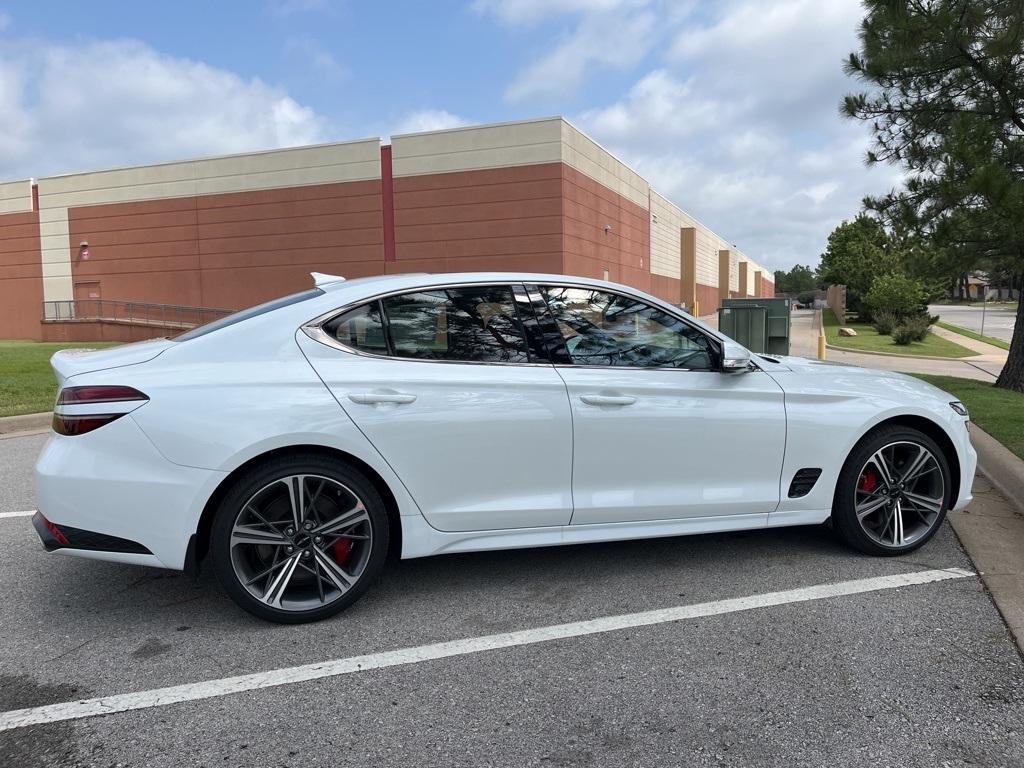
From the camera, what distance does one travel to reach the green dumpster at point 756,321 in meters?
11.1

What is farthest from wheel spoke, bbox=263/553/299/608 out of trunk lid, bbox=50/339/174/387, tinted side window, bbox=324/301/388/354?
trunk lid, bbox=50/339/174/387

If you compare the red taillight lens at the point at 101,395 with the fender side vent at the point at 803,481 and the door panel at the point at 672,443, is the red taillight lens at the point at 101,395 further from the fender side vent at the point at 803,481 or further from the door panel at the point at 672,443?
the fender side vent at the point at 803,481

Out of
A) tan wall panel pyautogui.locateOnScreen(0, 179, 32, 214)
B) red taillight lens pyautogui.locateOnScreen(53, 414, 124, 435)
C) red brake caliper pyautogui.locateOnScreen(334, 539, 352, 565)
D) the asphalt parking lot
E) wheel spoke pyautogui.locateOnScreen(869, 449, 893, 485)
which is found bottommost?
the asphalt parking lot

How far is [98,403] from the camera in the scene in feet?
10.3

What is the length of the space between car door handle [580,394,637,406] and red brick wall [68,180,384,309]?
86.8 ft

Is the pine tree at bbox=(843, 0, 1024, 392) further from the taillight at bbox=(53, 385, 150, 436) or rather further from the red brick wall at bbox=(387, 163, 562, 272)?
the red brick wall at bbox=(387, 163, 562, 272)

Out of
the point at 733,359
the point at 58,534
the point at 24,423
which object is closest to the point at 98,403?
the point at 58,534

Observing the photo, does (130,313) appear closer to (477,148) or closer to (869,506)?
(477,148)

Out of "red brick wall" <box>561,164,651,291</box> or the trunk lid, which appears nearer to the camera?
the trunk lid

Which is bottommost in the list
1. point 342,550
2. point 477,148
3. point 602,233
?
point 342,550

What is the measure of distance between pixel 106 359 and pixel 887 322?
3157 cm

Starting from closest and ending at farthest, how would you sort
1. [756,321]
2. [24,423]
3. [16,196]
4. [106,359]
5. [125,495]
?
[125,495] < [106,359] < [24,423] < [756,321] < [16,196]

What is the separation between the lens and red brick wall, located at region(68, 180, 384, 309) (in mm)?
29656

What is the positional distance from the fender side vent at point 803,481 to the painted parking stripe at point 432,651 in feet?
1.59
